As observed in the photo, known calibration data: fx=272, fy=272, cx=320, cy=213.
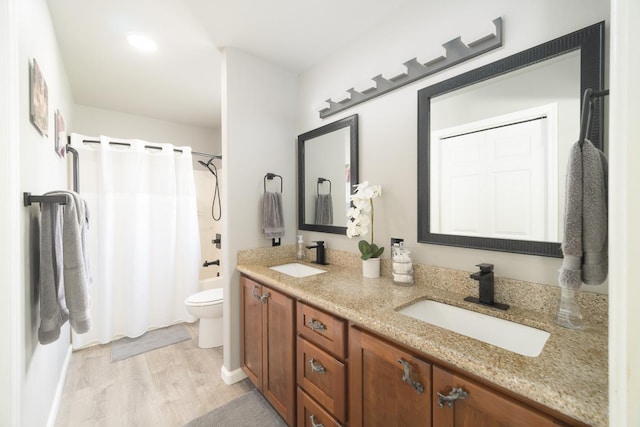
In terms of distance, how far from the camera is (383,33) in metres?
1.69

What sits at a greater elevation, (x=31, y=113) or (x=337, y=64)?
(x=337, y=64)

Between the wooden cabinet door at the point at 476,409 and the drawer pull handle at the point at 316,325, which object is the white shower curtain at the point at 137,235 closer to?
the drawer pull handle at the point at 316,325

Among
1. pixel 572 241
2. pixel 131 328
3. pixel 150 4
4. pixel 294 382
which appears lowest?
pixel 131 328

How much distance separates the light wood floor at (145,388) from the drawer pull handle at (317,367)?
0.91 metres

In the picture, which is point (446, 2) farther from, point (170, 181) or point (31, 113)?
point (170, 181)

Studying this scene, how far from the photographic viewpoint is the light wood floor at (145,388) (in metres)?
1.67

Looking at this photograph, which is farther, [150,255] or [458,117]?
[150,255]

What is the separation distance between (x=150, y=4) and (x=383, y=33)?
136 cm

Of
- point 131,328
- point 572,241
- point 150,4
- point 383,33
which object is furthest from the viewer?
point 131,328

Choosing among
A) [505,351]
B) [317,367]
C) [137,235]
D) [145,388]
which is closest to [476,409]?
[505,351]

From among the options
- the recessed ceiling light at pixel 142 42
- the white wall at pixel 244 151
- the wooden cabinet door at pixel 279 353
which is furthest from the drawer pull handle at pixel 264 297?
the recessed ceiling light at pixel 142 42

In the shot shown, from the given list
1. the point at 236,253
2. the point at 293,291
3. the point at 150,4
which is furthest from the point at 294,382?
the point at 150,4

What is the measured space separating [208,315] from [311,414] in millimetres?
1465

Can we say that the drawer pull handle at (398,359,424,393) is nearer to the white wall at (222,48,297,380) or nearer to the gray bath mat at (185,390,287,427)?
the gray bath mat at (185,390,287,427)
